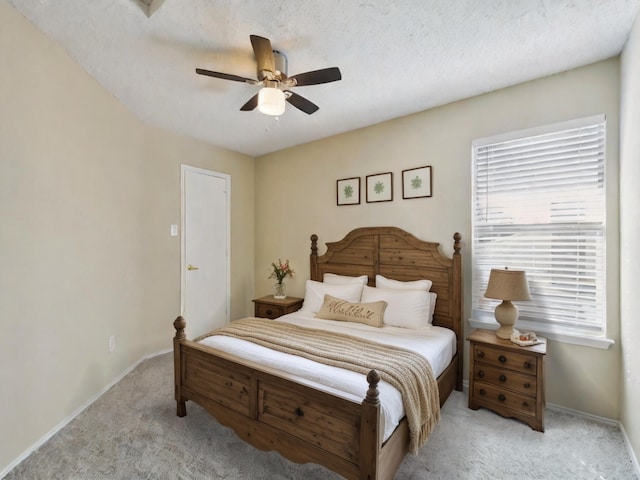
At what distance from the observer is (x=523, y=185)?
2.61 meters

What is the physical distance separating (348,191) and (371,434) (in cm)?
266

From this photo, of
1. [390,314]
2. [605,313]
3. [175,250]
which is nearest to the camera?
[605,313]

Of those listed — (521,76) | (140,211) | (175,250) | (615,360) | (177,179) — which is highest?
(521,76)

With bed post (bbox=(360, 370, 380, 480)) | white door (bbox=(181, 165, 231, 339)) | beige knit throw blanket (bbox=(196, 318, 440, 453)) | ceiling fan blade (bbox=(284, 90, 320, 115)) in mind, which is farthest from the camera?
white door (bbox=(181, 165, 231, 339))

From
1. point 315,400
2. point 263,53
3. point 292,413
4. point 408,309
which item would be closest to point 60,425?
point 292,413

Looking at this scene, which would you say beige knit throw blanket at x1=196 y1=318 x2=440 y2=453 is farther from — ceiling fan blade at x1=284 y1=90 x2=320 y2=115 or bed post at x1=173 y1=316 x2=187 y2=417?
ceiling fan blade at x1=284 y1=90 x2=320 y2=115

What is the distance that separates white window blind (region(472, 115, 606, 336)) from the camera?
91.6 inches

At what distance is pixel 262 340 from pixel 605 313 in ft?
8.11

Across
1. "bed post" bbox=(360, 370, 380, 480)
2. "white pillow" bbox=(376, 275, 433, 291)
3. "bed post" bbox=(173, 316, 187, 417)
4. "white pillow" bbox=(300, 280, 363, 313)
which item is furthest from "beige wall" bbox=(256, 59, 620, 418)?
"bed post" bbox=(173, 316, 187, 417)

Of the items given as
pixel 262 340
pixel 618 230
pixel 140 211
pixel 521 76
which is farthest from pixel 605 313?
pixel 140 211

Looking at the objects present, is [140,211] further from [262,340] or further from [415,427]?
[415,427]

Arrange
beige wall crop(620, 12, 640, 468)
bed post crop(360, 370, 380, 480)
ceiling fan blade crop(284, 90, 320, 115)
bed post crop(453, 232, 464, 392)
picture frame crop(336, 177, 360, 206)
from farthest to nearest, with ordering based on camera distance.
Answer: picture frame crop(336, 177, 360, 206), bed post crop(453, 232, 464, 392), ceiling fan blade crop(284, 90, 320, 115), beige wall crop(620, 12, 640, 468), bed post crop(360, 370, 380, 480)

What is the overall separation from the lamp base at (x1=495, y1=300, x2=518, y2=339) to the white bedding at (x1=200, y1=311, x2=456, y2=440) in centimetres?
40

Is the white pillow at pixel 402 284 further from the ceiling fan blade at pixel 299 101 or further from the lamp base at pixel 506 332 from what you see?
the ceiling fan blade at pixel 299 101
